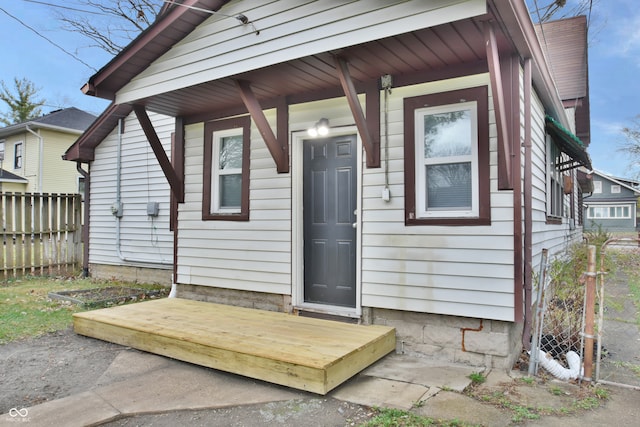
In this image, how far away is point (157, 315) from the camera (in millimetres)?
4801

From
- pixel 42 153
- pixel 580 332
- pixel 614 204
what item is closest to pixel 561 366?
pixel 580 332

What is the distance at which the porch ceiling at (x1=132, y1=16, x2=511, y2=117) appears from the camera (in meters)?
3.46

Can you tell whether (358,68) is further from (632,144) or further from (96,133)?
(632,144)

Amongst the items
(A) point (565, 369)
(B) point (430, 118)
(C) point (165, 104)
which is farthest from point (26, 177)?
(A) point (565, 369)

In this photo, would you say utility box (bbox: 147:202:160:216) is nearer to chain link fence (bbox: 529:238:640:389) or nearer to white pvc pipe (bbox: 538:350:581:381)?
chain link fence (bbox: 529:238:640:389)

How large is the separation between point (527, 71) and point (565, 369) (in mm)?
2636

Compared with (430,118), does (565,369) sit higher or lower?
lower

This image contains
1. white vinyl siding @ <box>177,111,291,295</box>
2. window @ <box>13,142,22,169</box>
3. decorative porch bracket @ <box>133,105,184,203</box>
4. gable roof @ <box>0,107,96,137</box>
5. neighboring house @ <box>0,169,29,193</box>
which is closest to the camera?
white vinyl siding @ <box>177,111,291,295</box>

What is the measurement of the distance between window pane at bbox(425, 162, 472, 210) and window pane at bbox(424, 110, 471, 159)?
0.42 ft

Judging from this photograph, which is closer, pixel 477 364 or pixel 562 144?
pixel 477 364

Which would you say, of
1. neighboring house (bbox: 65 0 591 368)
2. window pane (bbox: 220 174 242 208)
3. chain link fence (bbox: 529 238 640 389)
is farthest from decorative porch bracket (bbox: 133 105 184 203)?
chain link fence (bbox: 529 238 640 389)

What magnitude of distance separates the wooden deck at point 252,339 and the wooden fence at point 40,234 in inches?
213

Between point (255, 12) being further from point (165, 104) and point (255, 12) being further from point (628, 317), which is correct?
point (628, 317)

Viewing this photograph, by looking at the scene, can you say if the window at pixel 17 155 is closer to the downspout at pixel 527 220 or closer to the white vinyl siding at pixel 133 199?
the white vinyl siding at pixel 133 199
